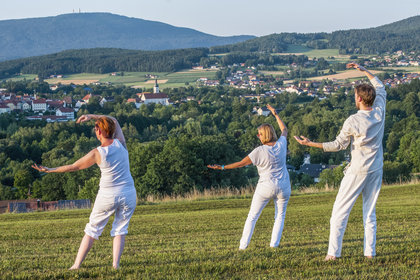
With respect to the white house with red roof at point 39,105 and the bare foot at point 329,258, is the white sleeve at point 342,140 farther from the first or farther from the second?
the white house with red roof at point 39,105

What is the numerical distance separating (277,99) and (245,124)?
44312 mm

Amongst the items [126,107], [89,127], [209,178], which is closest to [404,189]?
[209,178]

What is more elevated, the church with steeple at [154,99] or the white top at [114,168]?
the white top at [114,168]

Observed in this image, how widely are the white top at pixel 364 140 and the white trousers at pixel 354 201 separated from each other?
12cm

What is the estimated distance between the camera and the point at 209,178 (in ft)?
133

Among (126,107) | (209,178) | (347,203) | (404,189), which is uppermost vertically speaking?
(347,203)

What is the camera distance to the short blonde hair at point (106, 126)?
24.3ft

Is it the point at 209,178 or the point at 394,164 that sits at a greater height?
the point at 209,178

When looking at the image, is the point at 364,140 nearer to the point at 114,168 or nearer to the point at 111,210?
the point at 114,168

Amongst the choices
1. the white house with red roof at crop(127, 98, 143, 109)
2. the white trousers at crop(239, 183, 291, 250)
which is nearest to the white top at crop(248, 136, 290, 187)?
the white trousers at crop(239, 183, 291, 250)

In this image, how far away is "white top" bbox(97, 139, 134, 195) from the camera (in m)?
7.35

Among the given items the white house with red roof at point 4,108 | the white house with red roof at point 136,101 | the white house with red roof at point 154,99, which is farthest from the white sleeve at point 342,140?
the white house with red roof at point 136,101

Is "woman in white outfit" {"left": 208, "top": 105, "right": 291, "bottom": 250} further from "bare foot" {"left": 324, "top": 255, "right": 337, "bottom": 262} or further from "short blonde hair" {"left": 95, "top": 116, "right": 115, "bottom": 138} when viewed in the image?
"short blonde hair" {"left": 95, "top": 116, "right": 115, "bottom": 138}

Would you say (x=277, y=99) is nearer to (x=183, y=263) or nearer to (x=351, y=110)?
(x=351, y=110)
